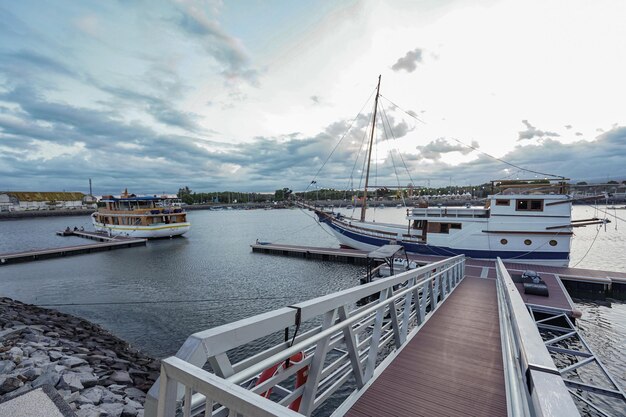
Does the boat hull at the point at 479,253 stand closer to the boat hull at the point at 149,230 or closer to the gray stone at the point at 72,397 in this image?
the gray stone at the point at 72,397

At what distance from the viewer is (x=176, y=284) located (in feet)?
69.3

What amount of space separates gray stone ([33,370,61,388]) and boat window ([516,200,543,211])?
83.0ft

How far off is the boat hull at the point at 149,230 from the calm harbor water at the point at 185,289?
8879 millimetres

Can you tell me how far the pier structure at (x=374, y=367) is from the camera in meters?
1.58

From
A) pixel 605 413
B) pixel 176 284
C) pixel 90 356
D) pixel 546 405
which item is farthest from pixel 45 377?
pixel 176 284

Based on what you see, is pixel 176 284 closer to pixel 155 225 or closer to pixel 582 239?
pixel 155 225

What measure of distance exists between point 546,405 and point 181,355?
6.92ft

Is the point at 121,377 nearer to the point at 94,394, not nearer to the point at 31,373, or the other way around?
the point at 94,394

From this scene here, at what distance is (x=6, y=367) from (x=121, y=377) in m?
2.36

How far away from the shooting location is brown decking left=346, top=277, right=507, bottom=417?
3.64 meters

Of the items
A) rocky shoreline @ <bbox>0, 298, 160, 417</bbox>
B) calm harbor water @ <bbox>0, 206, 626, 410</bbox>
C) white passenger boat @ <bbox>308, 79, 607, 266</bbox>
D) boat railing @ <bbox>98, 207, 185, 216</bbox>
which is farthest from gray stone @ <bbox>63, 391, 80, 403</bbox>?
boat railing @ <bbox>98, 207, 185, 216</bbox>

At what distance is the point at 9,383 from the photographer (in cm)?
586

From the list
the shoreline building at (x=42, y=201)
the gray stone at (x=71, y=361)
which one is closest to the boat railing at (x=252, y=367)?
the gray stone at (x=71, y=361)

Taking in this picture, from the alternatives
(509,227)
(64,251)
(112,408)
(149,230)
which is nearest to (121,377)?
(112,408)
